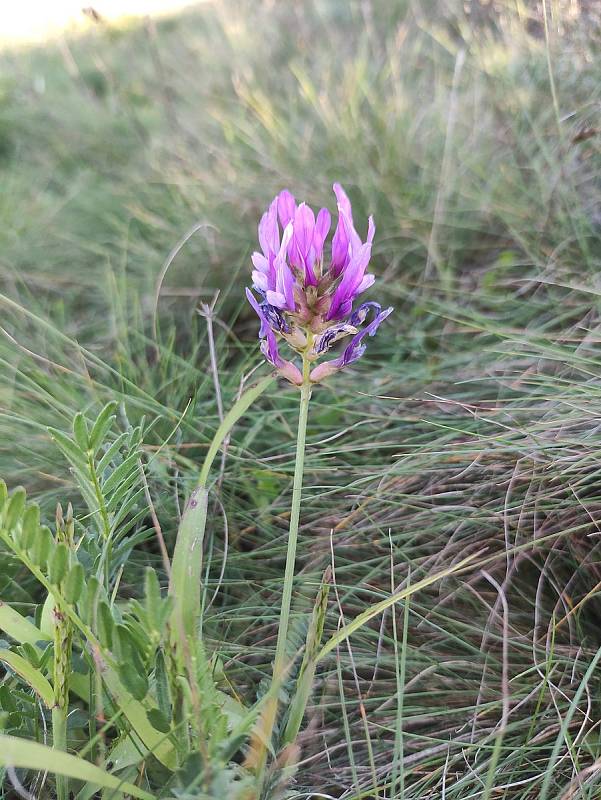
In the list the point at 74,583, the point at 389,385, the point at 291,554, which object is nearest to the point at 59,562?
the point at 74,583

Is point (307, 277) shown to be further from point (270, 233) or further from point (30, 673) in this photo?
point (30, 673)

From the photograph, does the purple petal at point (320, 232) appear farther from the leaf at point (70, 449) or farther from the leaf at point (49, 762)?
the leaf at point (49, 762)

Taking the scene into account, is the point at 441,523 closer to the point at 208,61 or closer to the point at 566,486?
the point at 566,486

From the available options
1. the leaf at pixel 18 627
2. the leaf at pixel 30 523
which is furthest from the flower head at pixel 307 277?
the leaf at pixel 18 627

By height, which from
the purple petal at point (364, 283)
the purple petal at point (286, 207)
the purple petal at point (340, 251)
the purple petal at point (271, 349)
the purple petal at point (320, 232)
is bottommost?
the purple petal at point (271, 349)

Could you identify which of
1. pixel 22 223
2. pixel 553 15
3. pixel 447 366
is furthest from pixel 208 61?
pixel 447 366

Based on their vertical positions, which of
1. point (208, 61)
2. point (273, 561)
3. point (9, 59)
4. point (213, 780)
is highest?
point (9, 59)
